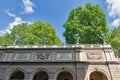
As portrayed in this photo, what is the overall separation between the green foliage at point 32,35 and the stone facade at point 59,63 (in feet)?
27.3

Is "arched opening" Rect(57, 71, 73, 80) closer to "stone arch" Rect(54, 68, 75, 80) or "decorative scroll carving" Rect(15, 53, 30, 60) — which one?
"stone arch" Rect(54, 68, 75, 80)

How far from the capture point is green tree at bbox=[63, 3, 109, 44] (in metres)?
28.4

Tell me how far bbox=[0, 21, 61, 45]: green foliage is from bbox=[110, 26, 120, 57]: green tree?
30.8 ft

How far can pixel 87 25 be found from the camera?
2950 centimetres

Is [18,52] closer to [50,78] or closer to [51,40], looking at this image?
[50,78]

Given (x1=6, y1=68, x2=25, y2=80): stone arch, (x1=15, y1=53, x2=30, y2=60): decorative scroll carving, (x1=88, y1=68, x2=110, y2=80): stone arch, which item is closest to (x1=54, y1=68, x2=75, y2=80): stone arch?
(x1=88, y1=68, x2=110, y2=80): stone arch

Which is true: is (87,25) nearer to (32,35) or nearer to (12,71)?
(32,35)

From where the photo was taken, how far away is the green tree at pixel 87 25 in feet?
93.1

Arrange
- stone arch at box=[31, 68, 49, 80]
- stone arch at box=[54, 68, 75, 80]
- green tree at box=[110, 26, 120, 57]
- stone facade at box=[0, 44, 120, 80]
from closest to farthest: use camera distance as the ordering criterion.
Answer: stone facade at box=[0, 44, 120, 80]
stone arch at box=[54, 68, 75, 80]
stone arch at box=[31, 68, 49, 80]
green tree at box=[110, 26, 120, 57]

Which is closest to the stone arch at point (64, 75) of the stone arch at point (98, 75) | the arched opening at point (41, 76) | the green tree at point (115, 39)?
the arched opening at point (41, 76)

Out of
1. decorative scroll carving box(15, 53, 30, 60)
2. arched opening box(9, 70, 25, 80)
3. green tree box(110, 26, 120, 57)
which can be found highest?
green tree box(110, 26, 120, 57)

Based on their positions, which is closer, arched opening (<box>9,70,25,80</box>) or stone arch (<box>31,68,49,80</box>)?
stone arch (<box>31,68,49,80</box>)

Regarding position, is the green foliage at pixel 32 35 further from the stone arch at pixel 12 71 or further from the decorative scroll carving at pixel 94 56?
the decorative scroll carving at pixel 94 56

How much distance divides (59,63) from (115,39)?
39.3 ft
